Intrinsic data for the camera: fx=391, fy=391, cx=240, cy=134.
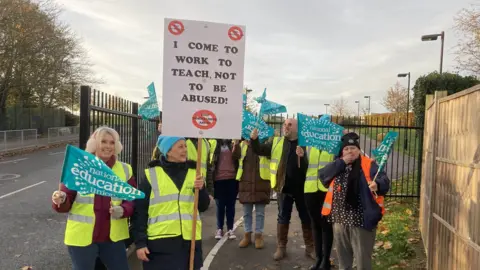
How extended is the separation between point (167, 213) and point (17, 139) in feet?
74.2

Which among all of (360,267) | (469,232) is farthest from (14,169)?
(469,232)

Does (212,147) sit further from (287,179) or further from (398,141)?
(398,141)

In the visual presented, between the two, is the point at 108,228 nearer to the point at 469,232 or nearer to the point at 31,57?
the point at 469,232

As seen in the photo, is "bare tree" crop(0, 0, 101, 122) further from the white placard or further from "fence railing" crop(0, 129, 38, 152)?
the white placard

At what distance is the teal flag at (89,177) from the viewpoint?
2.85 metres

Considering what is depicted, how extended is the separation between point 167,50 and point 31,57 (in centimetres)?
2687

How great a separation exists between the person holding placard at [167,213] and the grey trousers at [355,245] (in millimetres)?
1622

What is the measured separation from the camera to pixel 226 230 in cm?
698

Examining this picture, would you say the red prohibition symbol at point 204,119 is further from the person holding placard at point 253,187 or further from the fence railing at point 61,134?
the fence railing at point 61,134

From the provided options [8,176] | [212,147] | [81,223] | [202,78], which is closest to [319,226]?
[212,147]

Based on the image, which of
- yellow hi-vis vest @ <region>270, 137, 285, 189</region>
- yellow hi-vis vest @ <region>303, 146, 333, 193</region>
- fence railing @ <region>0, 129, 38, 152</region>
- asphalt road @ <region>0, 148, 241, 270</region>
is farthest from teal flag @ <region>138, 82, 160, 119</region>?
fence railing @ <region>0, 129, 38, 152</region>

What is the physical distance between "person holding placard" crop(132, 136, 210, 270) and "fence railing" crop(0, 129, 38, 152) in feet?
67.5

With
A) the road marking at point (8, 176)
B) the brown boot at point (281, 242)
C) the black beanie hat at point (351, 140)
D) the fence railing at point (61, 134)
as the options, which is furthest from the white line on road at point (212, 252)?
the fence railing at point (61, 134)

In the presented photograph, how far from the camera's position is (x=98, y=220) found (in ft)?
10.5
